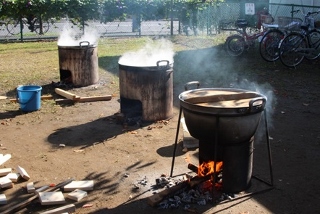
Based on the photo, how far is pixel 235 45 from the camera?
40.4 ft

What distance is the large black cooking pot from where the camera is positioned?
12.4 feet

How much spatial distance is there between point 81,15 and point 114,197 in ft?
45.6

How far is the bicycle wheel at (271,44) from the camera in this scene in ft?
36.9

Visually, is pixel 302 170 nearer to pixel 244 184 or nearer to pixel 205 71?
pixel 244 184

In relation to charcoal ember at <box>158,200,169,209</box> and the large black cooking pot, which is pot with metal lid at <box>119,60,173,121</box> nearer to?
the large black cooking pot

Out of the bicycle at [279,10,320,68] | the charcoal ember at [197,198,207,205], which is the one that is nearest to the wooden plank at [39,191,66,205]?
the charcoal ember at [197,198,207,205]

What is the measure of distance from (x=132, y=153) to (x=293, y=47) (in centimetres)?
689

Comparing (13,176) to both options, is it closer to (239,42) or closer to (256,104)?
(256,104)

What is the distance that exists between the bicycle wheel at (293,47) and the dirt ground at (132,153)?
6.59 feet

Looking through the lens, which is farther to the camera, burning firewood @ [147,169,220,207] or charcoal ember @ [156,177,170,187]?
charcoal ember @ [156,177,170,187]

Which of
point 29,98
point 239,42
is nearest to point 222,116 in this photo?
point 29,98

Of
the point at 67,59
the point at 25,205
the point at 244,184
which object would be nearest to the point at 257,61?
the point at 67,59

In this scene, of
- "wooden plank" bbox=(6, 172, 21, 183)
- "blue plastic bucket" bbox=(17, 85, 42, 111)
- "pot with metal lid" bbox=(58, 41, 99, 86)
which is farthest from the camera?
"pot with metal lid" bbox=(58, 41, 99, 86)

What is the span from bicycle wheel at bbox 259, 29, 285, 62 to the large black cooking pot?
24.8 ft
